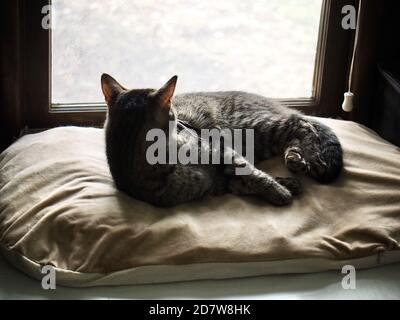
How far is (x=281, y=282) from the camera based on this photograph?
71.2 inches

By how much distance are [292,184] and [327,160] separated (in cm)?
17

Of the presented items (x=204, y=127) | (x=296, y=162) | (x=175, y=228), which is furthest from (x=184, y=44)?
(x=175, y=228)

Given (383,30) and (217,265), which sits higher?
(383,30)

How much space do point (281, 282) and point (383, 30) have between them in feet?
4.51

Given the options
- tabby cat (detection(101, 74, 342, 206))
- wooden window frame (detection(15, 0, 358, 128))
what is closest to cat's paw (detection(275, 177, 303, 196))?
tabby cat (detection(101, 74, 342, 206))

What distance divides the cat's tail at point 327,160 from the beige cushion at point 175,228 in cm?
3

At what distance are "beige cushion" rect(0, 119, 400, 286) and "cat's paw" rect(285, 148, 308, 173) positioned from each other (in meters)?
0.05

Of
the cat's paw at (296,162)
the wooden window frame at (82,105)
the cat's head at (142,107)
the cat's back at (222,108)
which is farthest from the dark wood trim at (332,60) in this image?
the cat's head at (142,107)

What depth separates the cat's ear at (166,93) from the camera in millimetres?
1928

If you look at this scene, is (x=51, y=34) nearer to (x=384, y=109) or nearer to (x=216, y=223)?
(x=216, y=223)

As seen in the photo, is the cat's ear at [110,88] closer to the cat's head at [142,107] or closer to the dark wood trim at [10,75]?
the cat's head at [142,107]

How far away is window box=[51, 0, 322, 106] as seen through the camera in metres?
2.54

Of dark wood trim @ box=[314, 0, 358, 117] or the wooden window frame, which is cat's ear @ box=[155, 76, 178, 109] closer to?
the wooden window frame
